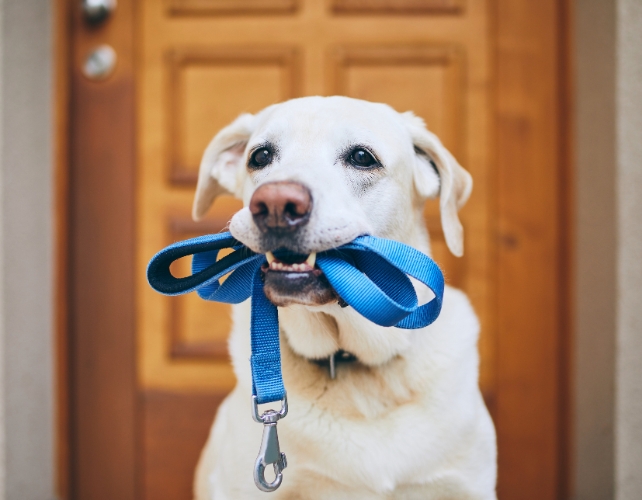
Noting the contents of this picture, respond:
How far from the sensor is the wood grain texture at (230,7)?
2.05 meters

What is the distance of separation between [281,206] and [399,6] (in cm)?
147

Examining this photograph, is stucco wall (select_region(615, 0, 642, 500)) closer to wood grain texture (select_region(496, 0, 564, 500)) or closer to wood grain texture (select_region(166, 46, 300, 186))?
wood grain texture (select_region(496, 0, 564, 500))

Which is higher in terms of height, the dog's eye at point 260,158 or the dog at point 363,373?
the dog's eye at point 260,158

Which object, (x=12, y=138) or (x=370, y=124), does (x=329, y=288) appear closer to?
(x=370, y=124)

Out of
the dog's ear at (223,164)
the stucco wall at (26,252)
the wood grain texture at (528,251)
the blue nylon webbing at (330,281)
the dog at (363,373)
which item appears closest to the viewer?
the blue nylon webbing at (330,281)

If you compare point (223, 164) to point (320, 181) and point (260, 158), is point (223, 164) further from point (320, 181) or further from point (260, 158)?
point (320, 181)

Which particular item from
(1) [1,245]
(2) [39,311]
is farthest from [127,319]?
(1) [1,245]

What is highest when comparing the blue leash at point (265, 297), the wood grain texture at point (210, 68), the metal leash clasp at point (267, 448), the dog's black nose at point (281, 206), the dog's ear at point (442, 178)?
the wood grain texture at point (210, 68)

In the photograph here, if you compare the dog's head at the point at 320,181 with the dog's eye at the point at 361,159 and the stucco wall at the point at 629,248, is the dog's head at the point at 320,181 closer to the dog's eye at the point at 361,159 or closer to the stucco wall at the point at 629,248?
the dog's eye at the point at 361,159

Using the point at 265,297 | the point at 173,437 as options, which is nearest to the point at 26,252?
the point at 173,437

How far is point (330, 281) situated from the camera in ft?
3.15

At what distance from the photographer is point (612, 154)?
1735mm

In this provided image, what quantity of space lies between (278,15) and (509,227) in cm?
127

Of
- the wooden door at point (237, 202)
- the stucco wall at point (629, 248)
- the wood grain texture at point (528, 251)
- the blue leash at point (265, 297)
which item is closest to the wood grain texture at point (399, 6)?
the wooden door at point (237, 202)
